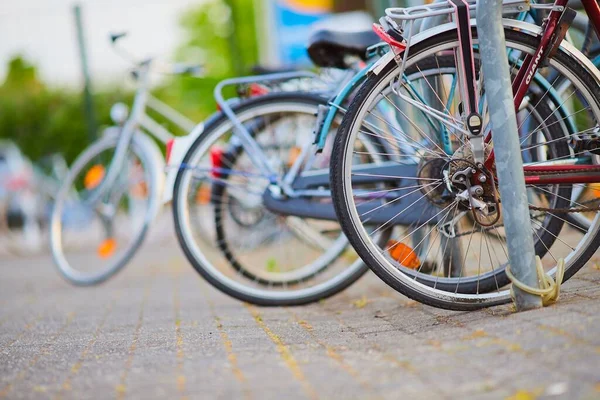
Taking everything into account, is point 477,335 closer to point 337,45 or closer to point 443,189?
point 443,189

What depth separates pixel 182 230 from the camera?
13.8 feet

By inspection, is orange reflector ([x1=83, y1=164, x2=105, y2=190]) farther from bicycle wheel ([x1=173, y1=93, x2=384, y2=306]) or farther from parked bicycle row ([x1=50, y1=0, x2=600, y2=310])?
bicycle wheel ([x1=173, y1=93, x2=384, y2=306])

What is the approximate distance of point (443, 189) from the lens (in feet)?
11.2

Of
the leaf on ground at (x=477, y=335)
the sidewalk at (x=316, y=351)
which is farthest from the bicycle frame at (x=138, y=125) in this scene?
the leaf on ground at (x=477, y=335)

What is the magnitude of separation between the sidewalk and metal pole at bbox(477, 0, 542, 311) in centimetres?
19

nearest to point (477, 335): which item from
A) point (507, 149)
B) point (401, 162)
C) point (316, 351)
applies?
point (316, 351)

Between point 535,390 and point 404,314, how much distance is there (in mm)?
1475

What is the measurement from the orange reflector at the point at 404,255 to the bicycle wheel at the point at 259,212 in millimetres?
615

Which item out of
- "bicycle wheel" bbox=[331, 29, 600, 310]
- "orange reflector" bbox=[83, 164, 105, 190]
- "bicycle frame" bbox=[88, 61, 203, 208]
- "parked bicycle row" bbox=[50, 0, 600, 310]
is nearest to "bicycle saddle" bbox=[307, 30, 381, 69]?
"parked bicycle row" bbox=[50, 0, 600, 310]

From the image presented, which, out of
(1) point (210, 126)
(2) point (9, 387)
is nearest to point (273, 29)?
(1) point (210, 126)

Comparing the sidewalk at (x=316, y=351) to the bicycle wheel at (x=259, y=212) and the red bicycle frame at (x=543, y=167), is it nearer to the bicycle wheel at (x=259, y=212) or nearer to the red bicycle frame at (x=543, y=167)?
the bicycle wheel at (x=259, y=212)

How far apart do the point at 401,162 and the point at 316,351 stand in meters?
1.29

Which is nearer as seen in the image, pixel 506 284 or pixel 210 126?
pixel 506 284

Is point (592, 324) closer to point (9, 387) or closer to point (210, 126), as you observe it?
point (9, 387)
